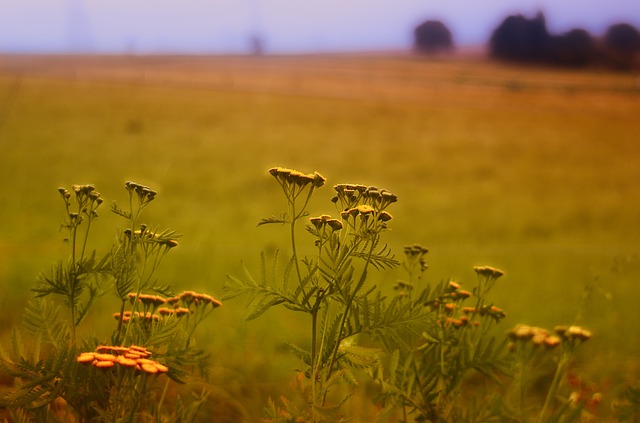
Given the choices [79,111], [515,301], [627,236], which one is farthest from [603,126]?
[79,111]

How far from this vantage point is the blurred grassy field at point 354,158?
3127mm

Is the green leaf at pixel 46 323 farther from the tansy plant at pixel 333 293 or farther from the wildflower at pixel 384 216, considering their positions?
the wildflower at pixel 384 216

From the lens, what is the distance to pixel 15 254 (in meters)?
3.04

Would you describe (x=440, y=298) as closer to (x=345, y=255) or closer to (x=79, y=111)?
(x=345, y=255)

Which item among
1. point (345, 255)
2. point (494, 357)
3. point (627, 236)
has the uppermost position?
point (345, 255)

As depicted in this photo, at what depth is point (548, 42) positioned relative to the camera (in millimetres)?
3512

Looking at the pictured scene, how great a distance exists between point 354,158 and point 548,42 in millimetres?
1454

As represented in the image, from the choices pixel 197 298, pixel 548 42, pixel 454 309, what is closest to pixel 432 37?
pixel 548 42

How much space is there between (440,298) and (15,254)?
251 centimetres

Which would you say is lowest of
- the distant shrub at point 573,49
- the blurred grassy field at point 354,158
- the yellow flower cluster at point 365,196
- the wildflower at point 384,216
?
the blurred grassy field at point 354,158

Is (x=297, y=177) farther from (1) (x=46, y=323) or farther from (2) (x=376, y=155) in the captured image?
(2) (x=376, y=155)

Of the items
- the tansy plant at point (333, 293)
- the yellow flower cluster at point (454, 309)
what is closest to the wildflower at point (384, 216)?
the tansy plant at point (333, 293)

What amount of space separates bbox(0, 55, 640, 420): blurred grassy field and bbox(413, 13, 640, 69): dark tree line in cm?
15

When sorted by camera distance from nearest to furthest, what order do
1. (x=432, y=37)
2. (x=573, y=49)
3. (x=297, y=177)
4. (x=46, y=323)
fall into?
1. (x=297, y=177)
2. (x=46, y=323)
3. (x=432, y=37)
4. (x=573, y=49)
